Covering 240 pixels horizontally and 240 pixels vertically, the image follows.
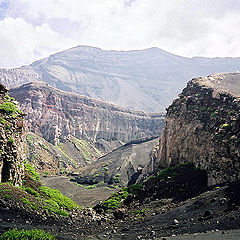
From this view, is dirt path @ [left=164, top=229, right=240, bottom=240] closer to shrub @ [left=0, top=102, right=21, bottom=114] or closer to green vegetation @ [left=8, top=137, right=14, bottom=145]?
green vegetation @ [left=8, top=137, right=14, bottom=145]

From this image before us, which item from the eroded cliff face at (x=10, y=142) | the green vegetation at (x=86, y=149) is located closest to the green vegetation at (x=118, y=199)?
the eroded cliff face at (x=10, y=142)

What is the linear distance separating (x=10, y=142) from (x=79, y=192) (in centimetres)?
4935

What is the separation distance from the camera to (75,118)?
168m

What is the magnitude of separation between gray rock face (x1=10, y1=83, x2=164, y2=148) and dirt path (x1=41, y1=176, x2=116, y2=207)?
56598 millimetres

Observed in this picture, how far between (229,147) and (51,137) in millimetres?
118394

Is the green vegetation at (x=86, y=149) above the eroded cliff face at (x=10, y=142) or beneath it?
beneath

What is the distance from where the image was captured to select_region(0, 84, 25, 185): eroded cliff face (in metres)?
23.0

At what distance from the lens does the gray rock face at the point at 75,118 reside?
141250 millimetres

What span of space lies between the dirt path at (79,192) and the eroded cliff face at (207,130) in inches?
864

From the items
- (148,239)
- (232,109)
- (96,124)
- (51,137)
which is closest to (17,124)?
(148,239)

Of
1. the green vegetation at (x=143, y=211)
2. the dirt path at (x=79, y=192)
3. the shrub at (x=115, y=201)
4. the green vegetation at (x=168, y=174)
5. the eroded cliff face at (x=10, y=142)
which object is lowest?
the dirt path at (x=79, y=192)

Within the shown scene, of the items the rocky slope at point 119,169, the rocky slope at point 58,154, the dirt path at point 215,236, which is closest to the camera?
the dirt path at point 215,236

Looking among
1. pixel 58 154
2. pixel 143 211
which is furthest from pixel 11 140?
pixel 58 154

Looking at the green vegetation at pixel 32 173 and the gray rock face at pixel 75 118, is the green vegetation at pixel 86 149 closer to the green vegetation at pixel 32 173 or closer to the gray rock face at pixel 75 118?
the gray rock face at pixel 75 118
